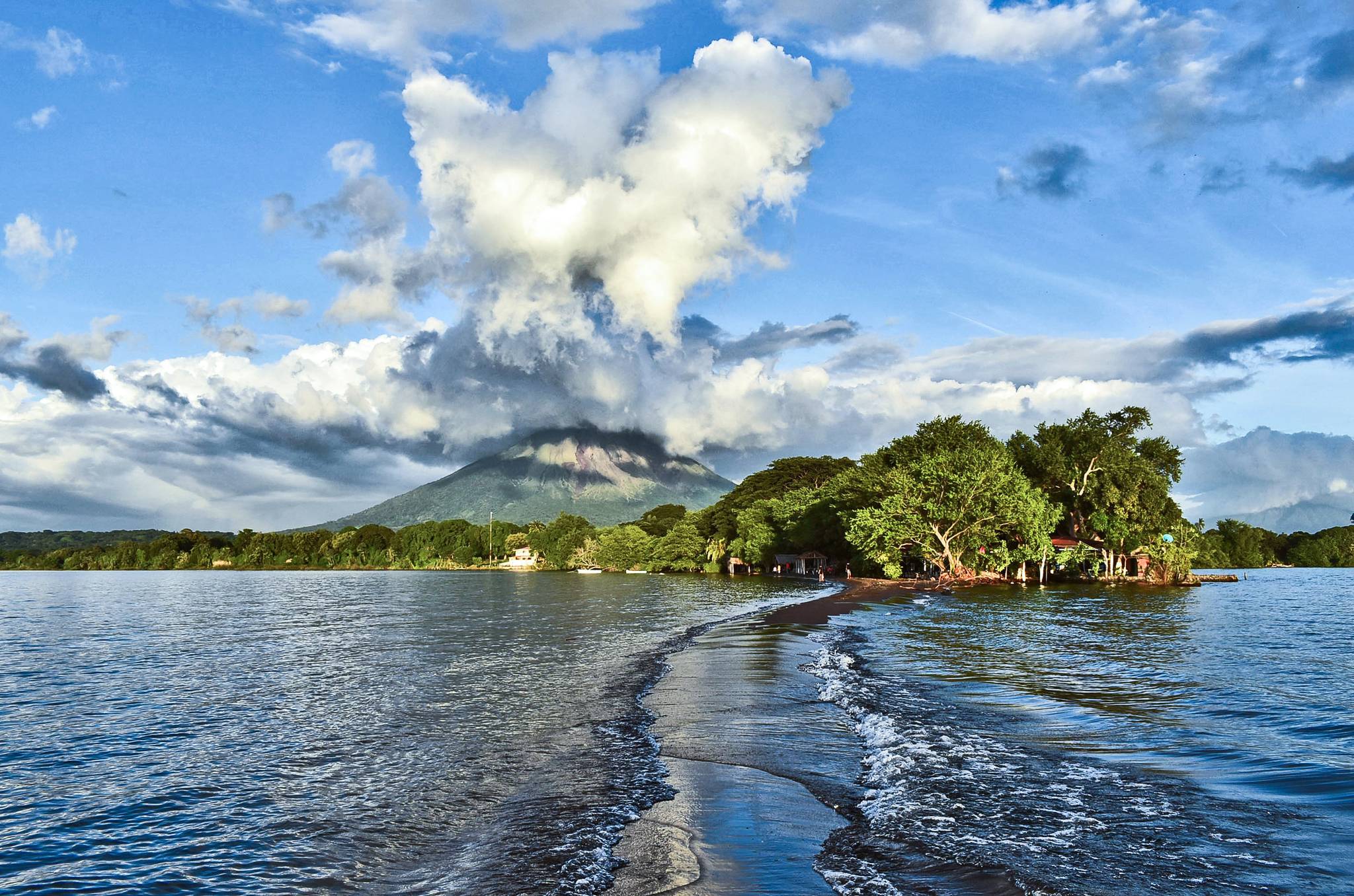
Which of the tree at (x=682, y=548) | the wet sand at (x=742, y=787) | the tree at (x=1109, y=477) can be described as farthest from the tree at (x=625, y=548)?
the wet sand at (x=742, y=787)

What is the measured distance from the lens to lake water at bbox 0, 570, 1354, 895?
28.9 ft

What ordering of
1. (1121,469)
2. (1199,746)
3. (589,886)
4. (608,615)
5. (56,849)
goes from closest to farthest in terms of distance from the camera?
(589,886), (56,849), (1199,746), (608,615), (1121,469)

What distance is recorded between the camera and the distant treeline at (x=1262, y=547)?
174875 millimetres

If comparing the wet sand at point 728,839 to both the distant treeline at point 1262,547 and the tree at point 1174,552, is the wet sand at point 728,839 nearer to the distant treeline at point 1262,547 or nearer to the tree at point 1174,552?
the tree at point 1174,552

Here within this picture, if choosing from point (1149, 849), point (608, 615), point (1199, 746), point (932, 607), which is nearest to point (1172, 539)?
point (932, 607)

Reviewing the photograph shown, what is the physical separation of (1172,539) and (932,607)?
53429 millimetres

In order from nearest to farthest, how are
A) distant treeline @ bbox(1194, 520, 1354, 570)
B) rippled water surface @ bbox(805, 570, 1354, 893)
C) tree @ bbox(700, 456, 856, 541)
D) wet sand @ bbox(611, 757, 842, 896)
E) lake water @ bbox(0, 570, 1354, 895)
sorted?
wet sand @ bbox(611, 757, 842, 896), rippled water surface @ bbox(805, 570, 1354, 893), lake water @ bbox(0, 570, 1354, 895), tree @ bbox(700, 456, 856, 541), distant treeline @ bbox(1194, 520, 1354, 570)

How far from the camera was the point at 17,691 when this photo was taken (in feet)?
76.1

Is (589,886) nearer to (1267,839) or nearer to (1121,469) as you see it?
(1267,839)

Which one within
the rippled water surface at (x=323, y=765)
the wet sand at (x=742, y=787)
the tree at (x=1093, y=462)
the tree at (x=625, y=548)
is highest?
the tree at (x=1093, y=462)

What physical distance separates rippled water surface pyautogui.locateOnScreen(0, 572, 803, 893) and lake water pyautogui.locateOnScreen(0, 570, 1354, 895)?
77 millimetres

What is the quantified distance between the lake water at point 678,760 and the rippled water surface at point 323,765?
0.08 metres

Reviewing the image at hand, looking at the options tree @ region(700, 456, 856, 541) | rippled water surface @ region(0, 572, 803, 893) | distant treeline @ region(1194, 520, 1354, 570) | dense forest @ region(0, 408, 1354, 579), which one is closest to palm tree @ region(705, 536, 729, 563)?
tree @ region(700, 456, 856, 541)

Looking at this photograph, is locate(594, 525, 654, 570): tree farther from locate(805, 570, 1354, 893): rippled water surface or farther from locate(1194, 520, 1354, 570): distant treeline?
locate(805, 570, 1354, 893): rippled water surface
